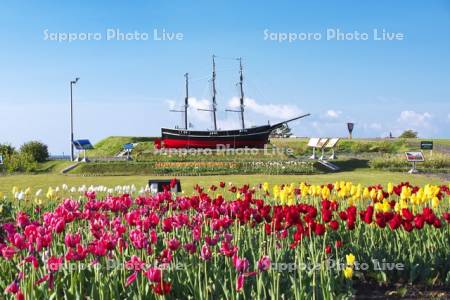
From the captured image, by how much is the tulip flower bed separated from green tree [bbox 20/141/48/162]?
108ft

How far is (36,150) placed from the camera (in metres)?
39.4

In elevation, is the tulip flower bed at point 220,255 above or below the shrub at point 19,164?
below

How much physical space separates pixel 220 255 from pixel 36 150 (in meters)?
36.0

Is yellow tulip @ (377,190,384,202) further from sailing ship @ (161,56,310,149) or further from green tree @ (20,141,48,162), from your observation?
sailing ship @ (161,56,310,149)

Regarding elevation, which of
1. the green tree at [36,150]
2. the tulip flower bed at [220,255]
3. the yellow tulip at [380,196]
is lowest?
the tulip flower bed at [220,255]

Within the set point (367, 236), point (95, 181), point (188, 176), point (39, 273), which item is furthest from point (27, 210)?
point (188, 176)

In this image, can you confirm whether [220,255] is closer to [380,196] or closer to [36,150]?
[380,196]

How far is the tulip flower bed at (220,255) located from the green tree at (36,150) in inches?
1292

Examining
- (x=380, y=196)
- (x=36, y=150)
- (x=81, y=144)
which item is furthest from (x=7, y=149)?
(x=380, y=196)

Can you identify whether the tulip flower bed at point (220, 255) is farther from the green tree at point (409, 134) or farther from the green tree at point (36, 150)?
the green tree at point (409, 134)

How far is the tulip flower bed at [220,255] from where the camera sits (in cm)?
488

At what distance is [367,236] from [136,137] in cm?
5399

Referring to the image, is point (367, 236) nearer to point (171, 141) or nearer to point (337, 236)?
point (337, 236)

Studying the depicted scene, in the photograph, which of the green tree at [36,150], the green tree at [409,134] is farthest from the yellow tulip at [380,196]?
the green tree at [409,134]
